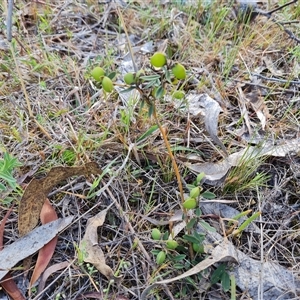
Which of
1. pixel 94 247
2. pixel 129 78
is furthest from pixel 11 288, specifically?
pixel 129 78

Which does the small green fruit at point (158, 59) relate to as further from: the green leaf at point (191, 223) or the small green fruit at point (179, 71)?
the green leaf at point (191, 223)

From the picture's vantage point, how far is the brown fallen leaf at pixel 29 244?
1.10 metres

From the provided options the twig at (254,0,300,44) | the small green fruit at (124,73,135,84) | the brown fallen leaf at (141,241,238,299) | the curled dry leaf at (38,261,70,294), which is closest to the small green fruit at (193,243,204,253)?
the brown fallen leaf at (141,241,238,299)

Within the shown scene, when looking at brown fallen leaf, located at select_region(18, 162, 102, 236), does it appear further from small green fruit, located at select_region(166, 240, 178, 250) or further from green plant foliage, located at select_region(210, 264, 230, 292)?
green plant foliage, located at select_region(210, 264, 230, 292)

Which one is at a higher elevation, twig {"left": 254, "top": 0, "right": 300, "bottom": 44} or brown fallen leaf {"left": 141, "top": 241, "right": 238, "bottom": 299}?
twig {"left": 254, "top": 0, "right": 300, "bottom": 44}

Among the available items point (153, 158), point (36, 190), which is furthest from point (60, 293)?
point (153, 158)

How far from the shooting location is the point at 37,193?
46.9 inches

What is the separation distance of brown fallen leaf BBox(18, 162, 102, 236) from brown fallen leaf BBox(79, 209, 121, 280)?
155 mm

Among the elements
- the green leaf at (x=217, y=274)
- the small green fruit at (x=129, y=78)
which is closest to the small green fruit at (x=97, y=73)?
the small green fruit at (x=129, y=78)

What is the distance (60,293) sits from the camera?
106cm

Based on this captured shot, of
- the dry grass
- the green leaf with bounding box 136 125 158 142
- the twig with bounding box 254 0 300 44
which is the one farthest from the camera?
the twig with bounding box 254 0 300 44

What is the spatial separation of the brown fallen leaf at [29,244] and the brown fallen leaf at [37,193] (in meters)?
0.03

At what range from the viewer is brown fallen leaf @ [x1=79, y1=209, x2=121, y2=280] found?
3.54ft

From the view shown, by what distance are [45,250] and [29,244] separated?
49 mm
